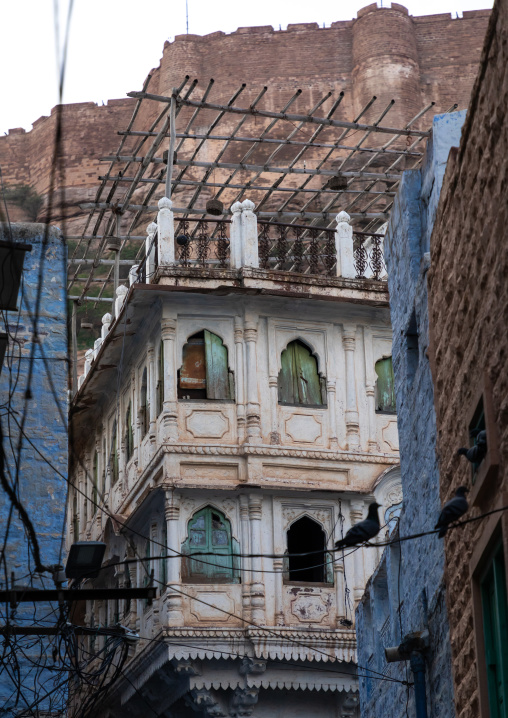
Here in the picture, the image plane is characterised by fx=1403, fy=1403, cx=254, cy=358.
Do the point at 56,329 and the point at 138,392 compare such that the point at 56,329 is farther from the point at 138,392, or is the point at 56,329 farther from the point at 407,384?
the point at 138,392

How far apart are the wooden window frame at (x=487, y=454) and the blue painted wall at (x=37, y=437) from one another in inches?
243

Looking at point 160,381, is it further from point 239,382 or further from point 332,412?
point 332,412

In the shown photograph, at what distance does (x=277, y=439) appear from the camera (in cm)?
2391

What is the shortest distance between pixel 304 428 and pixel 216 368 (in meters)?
1.84

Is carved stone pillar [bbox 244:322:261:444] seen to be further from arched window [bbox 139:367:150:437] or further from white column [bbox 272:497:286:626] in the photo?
arched window [bbox 139:367:150:437]

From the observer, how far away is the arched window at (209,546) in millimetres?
23125

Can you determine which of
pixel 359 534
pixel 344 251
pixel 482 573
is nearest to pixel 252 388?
pixel 344 251

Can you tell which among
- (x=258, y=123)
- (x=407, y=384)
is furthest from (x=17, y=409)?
(x=258, y=123)

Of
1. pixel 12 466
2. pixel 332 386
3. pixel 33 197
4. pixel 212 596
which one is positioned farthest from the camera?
pixel 33 197

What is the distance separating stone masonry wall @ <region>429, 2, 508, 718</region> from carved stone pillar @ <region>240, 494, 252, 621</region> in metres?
12.2

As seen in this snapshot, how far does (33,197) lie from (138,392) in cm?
3786

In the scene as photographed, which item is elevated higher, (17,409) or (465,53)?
(465,53)

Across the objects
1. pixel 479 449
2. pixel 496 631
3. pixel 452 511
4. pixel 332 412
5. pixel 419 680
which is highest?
pixel 332 412

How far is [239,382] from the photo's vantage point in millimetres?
24156
